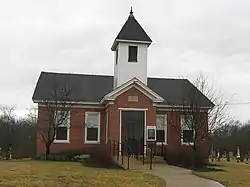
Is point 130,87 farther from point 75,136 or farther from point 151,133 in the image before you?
point 75,136

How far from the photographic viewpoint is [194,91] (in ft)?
94.8

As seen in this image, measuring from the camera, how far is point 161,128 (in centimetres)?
3478

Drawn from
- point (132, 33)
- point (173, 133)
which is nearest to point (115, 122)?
point (173, 133)

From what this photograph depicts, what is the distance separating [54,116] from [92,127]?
382 cm

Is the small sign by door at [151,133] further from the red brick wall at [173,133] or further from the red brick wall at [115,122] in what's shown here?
the red brick wall at [173,133]

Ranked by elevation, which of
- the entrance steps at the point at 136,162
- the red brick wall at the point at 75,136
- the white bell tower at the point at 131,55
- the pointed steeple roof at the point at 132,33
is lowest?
the entrance steps at the point at 136,162

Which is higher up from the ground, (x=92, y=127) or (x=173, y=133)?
(x=92, y=127)

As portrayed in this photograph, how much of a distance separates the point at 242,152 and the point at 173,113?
67.5 ft

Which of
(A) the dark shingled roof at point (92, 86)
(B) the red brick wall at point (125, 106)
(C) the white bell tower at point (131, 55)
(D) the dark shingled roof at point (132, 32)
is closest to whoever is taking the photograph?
(B) the red brick wall at point (125, 106)

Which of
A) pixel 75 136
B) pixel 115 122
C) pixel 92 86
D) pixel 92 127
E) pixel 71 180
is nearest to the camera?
pixel 71 180

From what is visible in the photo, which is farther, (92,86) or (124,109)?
(92,86)

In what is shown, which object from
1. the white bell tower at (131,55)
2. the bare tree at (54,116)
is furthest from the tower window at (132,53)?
the bare tree at (54,116)

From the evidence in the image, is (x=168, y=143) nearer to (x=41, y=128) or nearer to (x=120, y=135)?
(x=120, y=135)

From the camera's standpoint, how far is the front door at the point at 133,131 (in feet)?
105
